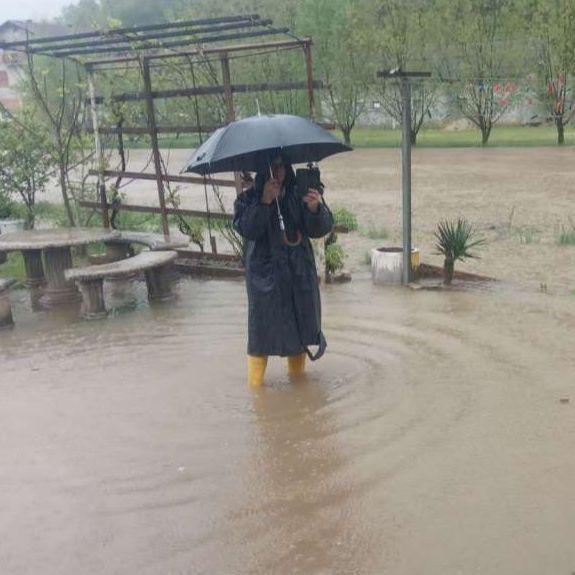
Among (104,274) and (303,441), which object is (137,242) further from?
(303,441)

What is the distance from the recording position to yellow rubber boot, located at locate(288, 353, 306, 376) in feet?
17.1

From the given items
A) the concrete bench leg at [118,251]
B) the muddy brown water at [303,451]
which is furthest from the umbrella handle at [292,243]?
the concrete bench leg at [118,251]

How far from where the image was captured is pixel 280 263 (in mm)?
4793

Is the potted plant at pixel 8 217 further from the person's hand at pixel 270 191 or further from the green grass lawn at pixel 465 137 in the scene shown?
the green grass lawn at pixel 465 137

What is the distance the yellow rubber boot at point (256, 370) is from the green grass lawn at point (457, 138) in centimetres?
2307

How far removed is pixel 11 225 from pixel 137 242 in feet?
12.0

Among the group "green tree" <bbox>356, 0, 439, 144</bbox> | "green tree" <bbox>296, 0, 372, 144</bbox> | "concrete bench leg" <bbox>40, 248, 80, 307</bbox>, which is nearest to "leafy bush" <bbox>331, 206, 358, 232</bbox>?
"concrete bench leg" <bbox>40, 248, 80, 307</bbox>

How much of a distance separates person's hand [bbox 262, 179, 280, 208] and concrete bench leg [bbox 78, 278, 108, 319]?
3.21 m

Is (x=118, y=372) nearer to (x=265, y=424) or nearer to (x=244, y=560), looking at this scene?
(x=265, y=424)

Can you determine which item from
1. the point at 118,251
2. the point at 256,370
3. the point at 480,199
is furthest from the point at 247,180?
the point at 480,199

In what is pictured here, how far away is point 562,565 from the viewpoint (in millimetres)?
3023

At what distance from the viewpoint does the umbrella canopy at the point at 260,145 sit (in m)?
4.39

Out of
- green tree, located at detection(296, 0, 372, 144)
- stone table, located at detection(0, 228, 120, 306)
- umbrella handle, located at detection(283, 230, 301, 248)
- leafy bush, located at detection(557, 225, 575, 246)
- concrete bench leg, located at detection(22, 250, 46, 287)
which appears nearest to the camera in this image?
umbrella handle, located at detection(283, 230, 301, 248)

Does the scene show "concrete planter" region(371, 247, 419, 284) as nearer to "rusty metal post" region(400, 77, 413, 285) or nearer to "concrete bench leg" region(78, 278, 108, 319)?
"rusty metal post" region(400, 77, 413, 285)
